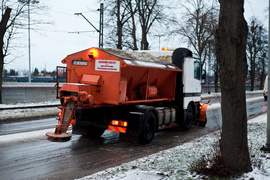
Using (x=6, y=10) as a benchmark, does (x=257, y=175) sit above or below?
below

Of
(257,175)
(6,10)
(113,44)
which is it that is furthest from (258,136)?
(113,44)

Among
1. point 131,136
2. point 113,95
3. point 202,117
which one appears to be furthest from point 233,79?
point 202,117

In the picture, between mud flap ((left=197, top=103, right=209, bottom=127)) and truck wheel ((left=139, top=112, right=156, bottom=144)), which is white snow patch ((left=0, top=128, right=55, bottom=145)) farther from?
mud flap ((left=197, top=103, right=209, bottom=127))

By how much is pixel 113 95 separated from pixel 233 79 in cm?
371

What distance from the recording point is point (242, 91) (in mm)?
4863

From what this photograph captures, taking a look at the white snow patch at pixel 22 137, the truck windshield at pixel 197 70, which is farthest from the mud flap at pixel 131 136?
the truck windshield at pixel 197 70

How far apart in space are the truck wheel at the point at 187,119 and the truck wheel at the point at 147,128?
2412 millimetres

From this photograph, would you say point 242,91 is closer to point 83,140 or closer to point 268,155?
point 268,155

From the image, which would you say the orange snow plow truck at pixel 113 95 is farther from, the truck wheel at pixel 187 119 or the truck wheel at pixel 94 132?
the truck wheel at pixel 187 119

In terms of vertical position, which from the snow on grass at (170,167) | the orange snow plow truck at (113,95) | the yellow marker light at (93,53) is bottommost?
the snow on grass at (170,167)

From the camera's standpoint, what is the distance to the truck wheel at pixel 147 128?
8078 millimetres

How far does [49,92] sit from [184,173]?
18986 millimetres

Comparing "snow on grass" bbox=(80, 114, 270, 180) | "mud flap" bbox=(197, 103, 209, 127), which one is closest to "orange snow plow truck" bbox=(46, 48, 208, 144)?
"snow on grass" bbox=(80, 114, 270, 180)

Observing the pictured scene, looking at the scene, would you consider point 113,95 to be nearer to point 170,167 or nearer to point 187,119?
point 170,167
